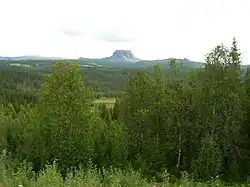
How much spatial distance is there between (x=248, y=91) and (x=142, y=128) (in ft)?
33.3

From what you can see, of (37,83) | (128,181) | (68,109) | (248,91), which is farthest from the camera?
(37,83)

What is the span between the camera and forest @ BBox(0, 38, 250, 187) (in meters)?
28.0

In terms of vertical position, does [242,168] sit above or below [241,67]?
below

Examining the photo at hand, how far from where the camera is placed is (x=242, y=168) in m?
29.5

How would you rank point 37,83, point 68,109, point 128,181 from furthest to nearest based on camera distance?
point 37,83, point 68,109, point 128,181

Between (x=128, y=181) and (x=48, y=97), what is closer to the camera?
(x=128, y=181)

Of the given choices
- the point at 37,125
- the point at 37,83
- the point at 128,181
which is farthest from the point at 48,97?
the point at 37,83

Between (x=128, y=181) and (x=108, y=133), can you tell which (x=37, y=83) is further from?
(x=128, y=181)

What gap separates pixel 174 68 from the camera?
32281 mm

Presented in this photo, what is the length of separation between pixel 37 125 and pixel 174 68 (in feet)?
45.2

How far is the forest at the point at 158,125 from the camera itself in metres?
28.0

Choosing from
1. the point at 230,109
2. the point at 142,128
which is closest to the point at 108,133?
the point at 142,128

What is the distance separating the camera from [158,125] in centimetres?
3209

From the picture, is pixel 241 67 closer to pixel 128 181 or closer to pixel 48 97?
pixel 48 97
